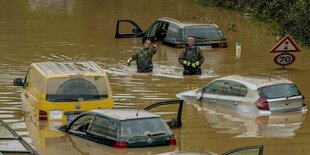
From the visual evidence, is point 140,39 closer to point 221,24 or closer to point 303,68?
point 221,24

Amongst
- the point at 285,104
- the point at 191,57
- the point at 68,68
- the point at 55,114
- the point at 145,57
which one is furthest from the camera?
the point at 145,57

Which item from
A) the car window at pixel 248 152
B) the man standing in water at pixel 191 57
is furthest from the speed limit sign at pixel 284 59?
the car window at pixel 248 152

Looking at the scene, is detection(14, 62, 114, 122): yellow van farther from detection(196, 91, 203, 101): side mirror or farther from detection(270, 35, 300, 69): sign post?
detection(270, 35, 300, 69): sign post

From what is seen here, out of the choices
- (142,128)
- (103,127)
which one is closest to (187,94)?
(103,127)

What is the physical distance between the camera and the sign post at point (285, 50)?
24156mm

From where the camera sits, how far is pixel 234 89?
791 inches

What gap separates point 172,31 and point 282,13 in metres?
7.65

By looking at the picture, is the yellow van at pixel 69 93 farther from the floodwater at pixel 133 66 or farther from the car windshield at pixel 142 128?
the car windshield at pixel 142 128

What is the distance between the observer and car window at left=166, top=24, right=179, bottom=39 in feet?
105

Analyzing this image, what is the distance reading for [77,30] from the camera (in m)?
37.9

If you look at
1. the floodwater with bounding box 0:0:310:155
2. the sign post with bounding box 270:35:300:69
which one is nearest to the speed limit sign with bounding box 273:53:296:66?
the sign post with bounding box 270:35:300:69

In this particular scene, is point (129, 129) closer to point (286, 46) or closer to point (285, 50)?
point (286, 46)

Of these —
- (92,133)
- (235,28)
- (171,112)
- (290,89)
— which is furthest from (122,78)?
(235,28)

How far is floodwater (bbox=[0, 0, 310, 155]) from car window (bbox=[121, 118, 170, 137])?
317 millimetres
